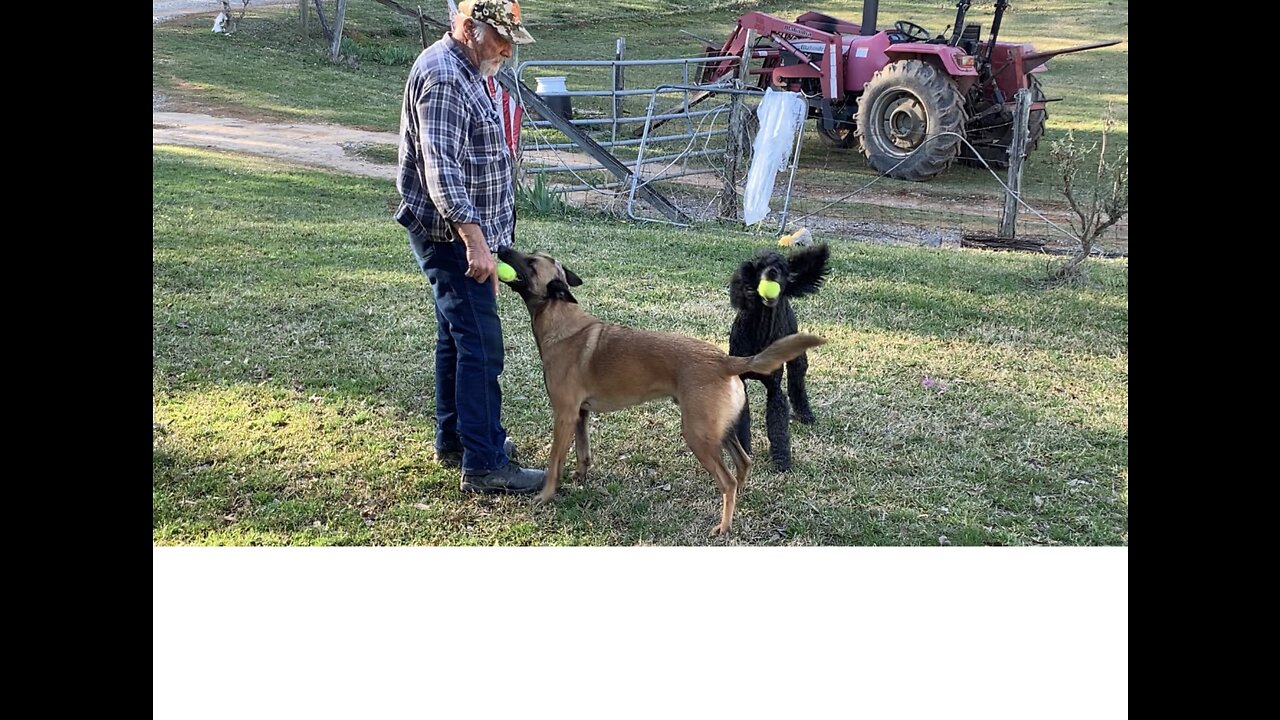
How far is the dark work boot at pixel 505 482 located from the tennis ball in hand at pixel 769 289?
0.95 m

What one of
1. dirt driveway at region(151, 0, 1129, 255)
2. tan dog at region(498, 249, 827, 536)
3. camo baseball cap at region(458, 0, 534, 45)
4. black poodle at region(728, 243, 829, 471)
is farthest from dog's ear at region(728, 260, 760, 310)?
dirt driveway at region(151, 0, 1129, 255)

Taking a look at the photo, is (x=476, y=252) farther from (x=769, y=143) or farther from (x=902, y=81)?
(x=902, y=81)

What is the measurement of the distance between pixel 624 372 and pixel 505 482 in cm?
57

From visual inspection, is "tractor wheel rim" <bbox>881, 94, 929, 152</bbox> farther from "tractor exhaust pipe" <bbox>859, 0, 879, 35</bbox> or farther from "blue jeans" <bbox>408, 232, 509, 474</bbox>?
"blue jeans" <bbox>408, 232, 509, 474</bbox>

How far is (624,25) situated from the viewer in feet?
42.6

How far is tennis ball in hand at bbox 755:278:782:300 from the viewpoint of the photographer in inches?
139

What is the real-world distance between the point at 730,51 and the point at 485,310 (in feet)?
28.4

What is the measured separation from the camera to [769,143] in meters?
7.98

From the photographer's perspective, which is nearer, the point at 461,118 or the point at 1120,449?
the point at 461,118

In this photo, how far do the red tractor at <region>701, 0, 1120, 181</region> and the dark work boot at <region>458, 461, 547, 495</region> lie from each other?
23.7 ft

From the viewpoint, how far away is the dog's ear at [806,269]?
11.6 feet
